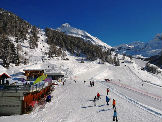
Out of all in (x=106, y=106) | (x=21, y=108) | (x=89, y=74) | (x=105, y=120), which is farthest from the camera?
(x=89, y=74)

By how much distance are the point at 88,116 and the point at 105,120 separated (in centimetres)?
258

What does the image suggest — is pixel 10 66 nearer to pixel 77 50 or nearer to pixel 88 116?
pixel 88 116

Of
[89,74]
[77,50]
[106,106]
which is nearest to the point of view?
[106,106]

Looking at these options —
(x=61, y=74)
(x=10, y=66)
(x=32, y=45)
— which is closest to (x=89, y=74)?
(x=61, y=74)

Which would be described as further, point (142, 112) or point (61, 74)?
point (61, 74)

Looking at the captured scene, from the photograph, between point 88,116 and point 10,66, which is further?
point 10,66

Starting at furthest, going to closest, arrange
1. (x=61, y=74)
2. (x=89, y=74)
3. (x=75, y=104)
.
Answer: (x=89, y=74) < (x=61, y=74) < (x=75, y=104)

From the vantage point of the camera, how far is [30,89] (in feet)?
77.2

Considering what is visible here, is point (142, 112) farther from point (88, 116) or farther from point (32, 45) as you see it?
point (32, 45)

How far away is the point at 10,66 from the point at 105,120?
183 feet

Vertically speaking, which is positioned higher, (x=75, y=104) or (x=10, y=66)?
(x=10, y=66)

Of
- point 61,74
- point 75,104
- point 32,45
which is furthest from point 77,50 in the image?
point 75,104

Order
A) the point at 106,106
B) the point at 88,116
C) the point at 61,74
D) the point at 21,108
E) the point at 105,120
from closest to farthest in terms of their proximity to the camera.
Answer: the point at 105,120 < the point at 88,116 < the point at 21,108 < the point at 106,106 < the point at 61,74

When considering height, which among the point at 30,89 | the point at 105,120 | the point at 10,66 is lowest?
the point at 105,120
